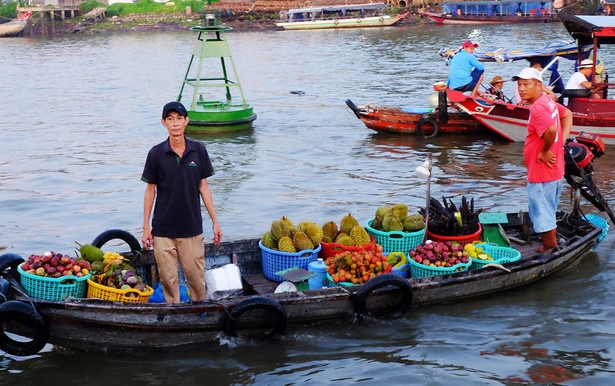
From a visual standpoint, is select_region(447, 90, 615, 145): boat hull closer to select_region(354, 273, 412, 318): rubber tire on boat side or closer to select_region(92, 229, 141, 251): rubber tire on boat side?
select_region(354, 273, 412, 318): rubber tire on boat side

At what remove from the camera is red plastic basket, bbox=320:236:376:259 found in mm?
8062

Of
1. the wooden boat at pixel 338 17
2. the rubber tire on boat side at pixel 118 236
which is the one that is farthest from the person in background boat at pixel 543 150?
the wooden boat at pixel 338 17

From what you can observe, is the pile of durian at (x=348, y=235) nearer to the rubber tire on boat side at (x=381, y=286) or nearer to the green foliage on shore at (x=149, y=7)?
the rubber tire on boat side at (x=381, y=286)

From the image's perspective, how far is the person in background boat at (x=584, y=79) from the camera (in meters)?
14.6

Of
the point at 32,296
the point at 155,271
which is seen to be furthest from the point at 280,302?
the point at 32,296

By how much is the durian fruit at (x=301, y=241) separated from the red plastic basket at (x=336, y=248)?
18 cm

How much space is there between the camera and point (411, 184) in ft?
45.3

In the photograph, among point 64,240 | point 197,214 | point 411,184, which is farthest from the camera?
point 411,184

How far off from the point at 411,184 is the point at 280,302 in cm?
699

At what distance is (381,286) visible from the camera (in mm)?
7422

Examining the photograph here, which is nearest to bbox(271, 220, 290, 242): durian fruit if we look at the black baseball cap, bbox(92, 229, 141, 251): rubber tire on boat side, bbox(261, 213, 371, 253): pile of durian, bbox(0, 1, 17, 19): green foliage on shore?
bbox(261, 213, 371, 253): pile of durian

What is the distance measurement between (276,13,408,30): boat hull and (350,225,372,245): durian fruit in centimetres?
5801

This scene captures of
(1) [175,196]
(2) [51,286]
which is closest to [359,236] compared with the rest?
(1) [175,196]

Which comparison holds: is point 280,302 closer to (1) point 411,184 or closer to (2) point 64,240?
(2) point 64,240
